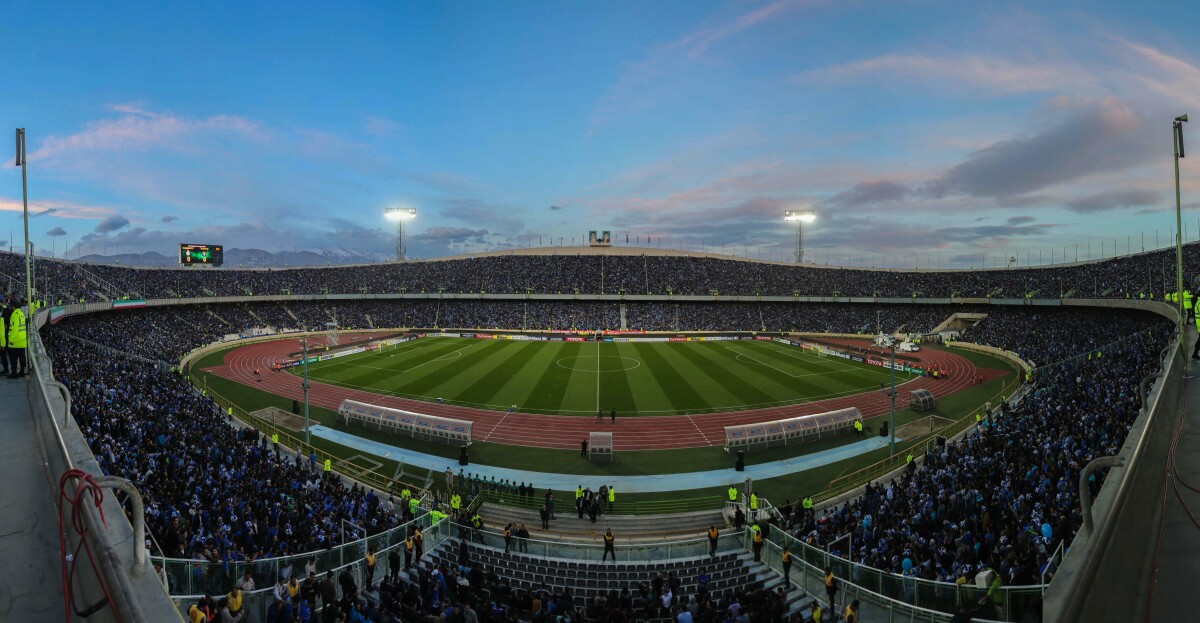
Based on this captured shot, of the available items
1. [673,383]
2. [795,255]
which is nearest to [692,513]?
[673,383]

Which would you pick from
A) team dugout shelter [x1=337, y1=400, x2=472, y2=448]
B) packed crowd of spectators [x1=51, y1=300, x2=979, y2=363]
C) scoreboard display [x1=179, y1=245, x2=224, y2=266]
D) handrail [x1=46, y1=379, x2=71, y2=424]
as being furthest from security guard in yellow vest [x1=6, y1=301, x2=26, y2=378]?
scoreboard display [x1=179, y1=245, x2=224, y2=266]

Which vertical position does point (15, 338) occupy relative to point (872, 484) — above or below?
above

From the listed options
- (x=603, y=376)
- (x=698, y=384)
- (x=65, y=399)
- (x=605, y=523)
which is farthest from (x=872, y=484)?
(x=65, y=399)

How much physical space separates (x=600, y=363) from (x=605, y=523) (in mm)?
28986

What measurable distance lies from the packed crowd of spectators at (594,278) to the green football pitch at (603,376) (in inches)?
986

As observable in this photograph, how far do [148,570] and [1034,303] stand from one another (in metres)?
71.9

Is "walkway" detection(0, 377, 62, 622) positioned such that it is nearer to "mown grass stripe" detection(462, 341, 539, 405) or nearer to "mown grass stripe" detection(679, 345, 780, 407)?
"mown grass stripe" detection(462, 341, 539, 405)

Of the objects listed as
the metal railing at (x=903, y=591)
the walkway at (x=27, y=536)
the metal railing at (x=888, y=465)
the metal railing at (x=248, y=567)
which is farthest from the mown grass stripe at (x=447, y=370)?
the walkway at (x=27, y=536)

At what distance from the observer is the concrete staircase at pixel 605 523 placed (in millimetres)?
18203

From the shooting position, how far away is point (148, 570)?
3.95 meters

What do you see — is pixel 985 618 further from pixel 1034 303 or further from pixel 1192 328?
pixel 1034 303

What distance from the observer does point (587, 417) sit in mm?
30875

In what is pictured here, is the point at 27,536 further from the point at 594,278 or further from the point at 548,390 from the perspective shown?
the point at 594,278

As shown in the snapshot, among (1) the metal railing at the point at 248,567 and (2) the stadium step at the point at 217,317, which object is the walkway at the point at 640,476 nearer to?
(1) the metal railing at the point at 248,567
